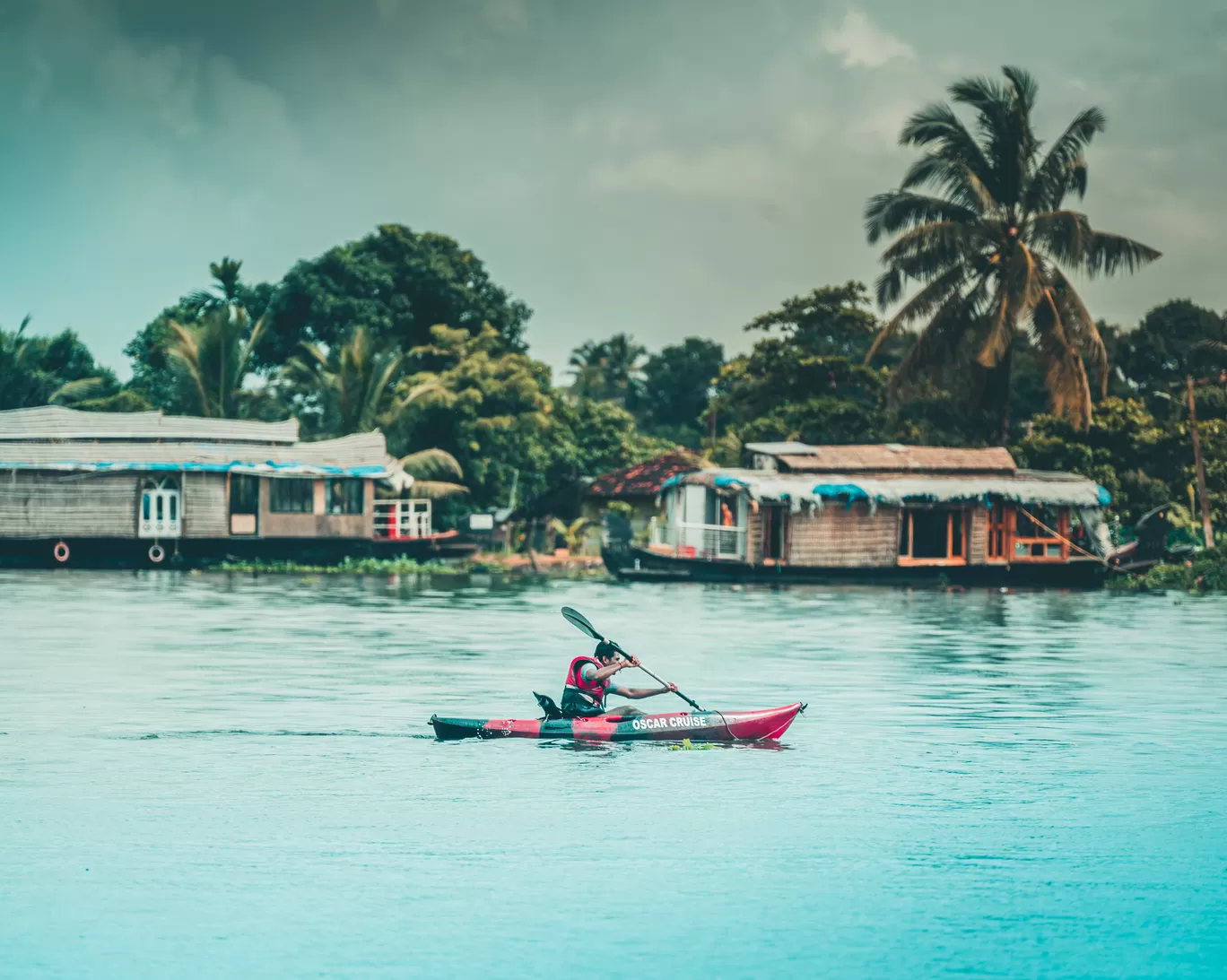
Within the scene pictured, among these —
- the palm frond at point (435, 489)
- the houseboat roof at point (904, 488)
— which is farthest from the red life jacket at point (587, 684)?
the palm frond at point (435, 489)

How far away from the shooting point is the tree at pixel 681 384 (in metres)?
79.5

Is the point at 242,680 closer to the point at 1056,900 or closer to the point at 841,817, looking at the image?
the point at 841,817

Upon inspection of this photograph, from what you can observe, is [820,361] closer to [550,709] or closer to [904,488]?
[904,488]

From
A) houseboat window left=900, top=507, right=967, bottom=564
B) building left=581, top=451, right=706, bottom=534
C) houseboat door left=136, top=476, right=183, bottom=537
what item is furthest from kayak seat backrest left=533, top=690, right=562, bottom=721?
building left=581, top=451, right=706, bottom=534

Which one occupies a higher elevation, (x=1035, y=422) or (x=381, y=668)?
(x=1035, y=422)

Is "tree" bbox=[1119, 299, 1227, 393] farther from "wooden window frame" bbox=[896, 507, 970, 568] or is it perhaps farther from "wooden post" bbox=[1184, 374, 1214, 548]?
"wooden window frame" bbox=[896, 507, 970, 568]

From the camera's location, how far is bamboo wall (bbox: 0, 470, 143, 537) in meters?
44.6

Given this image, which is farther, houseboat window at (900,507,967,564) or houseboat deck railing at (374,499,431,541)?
houseboat deck railing at (374,499,431,541)

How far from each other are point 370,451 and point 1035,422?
1944cm

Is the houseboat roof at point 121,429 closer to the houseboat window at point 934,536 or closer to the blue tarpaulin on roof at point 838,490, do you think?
the blue tarpaulin on roof at point 838,490

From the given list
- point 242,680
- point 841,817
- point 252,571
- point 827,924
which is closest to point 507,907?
point 827,924

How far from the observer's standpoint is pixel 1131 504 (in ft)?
141

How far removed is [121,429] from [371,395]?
8.31 meters

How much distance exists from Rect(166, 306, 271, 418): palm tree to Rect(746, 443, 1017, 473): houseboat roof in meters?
18.8
